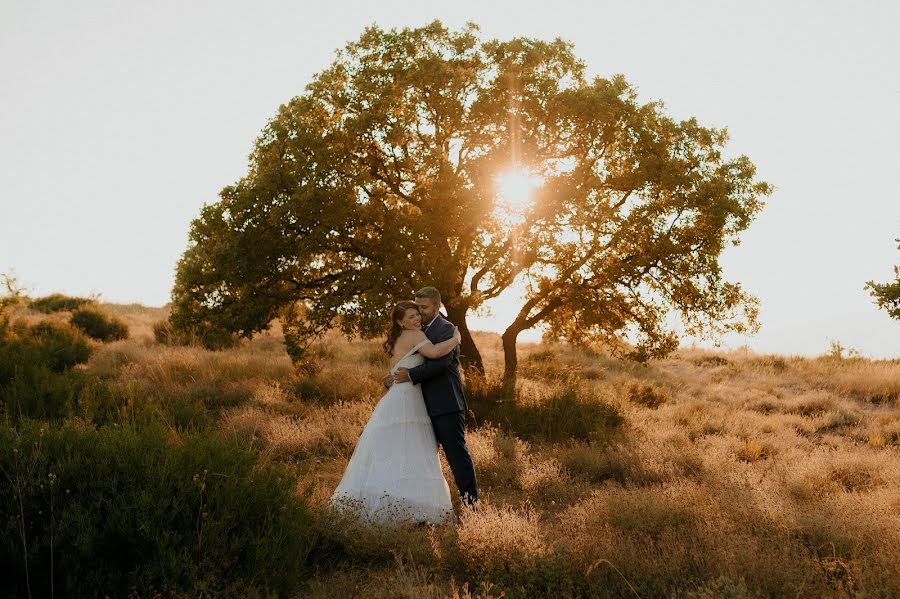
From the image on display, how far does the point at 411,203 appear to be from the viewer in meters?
16.3

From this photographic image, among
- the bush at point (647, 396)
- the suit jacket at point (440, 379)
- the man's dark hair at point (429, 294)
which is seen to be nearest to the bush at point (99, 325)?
the bush at point (647, 396)

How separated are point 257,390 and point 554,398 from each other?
669 centimetres

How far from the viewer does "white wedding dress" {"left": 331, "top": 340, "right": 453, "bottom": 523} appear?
298 inches

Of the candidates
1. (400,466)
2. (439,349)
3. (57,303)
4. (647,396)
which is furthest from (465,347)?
(57,303)

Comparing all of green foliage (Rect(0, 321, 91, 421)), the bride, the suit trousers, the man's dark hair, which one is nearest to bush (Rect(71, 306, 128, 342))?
green foliage (Rect(0, 321, 91, 421))

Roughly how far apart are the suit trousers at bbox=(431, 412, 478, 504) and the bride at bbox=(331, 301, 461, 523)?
16 centimetres

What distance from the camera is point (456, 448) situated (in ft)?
26.1

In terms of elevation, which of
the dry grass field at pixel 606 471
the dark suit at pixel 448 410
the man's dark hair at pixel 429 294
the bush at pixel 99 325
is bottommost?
the dry grass field at pixel 606 471

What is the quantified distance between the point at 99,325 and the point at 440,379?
2154cm

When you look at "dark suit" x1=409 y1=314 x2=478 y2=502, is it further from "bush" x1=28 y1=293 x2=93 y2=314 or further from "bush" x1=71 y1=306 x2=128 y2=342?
"bush" x1=28 y1=293 x2=93 y2=314

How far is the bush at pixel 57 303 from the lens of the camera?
3065cm

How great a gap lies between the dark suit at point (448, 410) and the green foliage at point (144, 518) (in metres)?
1.97

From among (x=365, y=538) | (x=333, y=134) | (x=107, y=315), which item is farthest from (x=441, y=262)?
(x=107, y=315)

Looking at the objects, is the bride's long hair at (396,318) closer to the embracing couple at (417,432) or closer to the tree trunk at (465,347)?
the embracing couple at (417,432)
